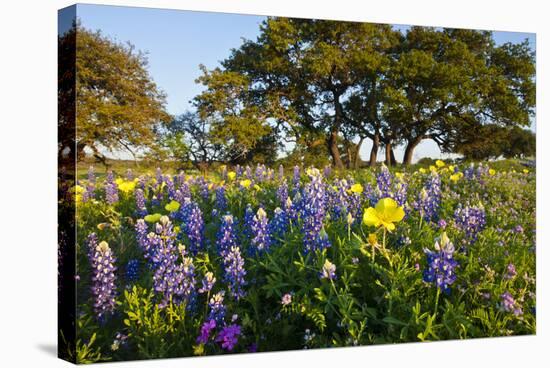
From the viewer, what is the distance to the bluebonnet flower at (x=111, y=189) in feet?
14.0

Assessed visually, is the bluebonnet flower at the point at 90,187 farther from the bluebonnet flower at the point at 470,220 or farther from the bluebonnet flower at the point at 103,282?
the bluebonnet flower at the point at 470,220

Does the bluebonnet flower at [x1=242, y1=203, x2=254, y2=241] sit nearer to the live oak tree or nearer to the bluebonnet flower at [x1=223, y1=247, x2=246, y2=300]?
the bluebonnet flower at [x1=223, y1=247, x2=246, y2=300]

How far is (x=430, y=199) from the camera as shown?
5.02 m

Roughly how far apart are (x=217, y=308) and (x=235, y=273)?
0.79 feet

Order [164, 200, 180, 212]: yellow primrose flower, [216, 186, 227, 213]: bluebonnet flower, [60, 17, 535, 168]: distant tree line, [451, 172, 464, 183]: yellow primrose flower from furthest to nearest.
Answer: [451, 172, 464, 183]: yellow primrose flower < [216, 186, 227, 213]: bluebonnet flower < [164, 200, 180, 212]: yellow primrose flower < [60, 17, 535, 168]: distant tree line

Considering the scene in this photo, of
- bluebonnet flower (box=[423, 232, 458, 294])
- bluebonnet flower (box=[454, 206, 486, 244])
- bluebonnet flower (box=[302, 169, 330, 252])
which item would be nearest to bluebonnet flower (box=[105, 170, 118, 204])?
bluebonnet flower (box=[302, 169, 330, 252])

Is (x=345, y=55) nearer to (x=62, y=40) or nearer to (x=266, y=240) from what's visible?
(x=266, y=240)

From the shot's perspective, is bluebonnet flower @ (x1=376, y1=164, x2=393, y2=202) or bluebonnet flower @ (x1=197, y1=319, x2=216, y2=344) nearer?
bluebonnet flower @ (x1=197, y1=319, x2=216, y2=344)

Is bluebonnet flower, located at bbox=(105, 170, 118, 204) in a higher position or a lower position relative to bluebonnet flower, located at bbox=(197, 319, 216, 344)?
higher

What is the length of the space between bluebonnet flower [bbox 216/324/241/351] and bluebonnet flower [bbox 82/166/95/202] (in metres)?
1.17

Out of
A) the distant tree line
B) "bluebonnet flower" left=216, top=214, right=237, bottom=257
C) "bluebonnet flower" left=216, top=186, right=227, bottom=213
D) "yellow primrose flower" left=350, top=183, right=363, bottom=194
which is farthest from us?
"yellow primrose flower" left=350, top=183, right=363, bottom=194

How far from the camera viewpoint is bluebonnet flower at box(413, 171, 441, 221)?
16.1 feet

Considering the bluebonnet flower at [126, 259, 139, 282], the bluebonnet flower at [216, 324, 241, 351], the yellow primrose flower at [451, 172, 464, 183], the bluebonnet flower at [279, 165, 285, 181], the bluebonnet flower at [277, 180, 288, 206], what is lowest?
the bluebonnet flower at [216, 324, 241, 351]

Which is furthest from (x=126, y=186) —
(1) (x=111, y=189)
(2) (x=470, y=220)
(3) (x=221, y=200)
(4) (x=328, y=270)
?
(2) (x=470, y=220)
